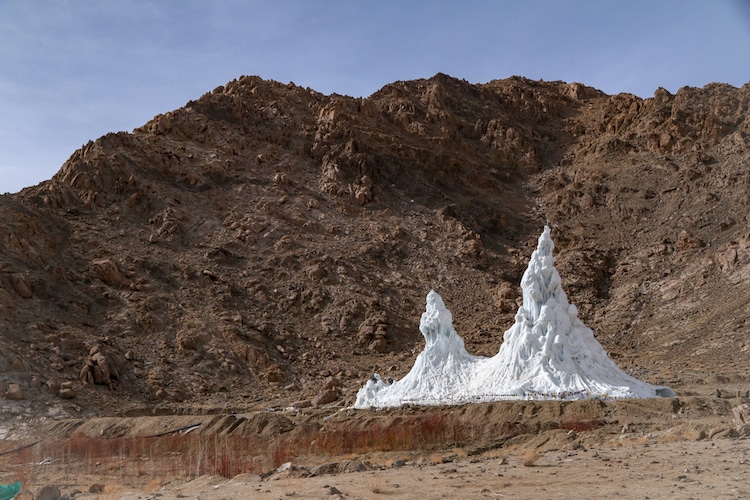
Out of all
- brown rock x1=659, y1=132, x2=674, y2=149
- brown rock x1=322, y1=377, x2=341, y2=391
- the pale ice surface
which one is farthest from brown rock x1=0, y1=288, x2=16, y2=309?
brown rock x1=659, y1=132, x2=674, y2=149

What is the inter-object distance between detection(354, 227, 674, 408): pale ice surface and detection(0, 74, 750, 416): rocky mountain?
18.2 feet

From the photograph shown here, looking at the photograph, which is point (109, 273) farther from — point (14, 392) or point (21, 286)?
point (14, 392)

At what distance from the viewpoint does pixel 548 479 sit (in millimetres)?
13070

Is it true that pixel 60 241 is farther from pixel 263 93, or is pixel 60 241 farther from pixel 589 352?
pixel 589 352

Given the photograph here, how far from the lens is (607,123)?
68000 mm

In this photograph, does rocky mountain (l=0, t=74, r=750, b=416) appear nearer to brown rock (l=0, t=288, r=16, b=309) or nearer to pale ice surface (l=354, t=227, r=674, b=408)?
brown rock (l=0, t=288, r=16, b=309)

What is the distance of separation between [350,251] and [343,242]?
3.67 feet

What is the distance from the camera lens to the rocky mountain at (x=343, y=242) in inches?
1388

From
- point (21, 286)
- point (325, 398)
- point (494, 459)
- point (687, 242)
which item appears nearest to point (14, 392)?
point (21, 286)

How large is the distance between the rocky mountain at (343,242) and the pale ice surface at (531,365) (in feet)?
18.2

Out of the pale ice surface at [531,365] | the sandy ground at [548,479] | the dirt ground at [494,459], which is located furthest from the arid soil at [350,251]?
the pale ice surface at [531,365]

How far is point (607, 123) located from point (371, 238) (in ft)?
97.6

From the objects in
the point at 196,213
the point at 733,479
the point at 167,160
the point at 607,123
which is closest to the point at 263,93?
the point at 167,160

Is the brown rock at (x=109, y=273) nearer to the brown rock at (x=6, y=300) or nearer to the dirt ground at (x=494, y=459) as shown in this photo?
the brown rock at (x=6, y=300)
